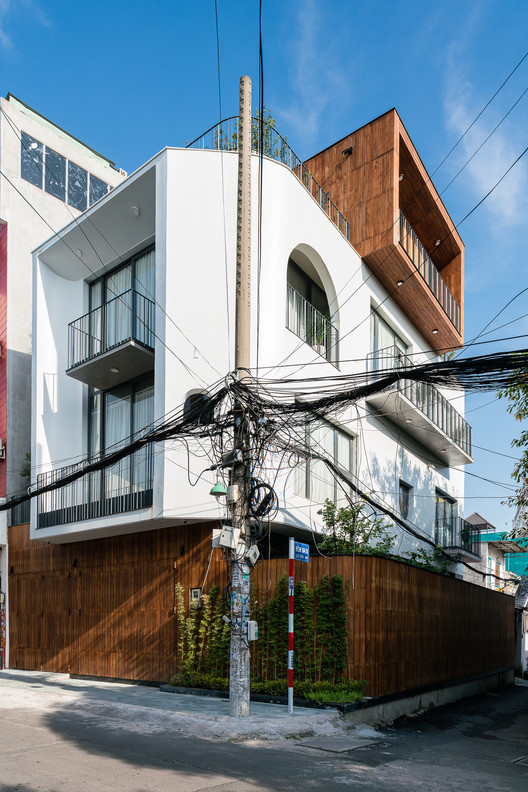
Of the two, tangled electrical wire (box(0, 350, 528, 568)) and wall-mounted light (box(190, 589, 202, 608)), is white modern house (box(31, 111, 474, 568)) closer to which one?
tangled electrical wire (box(0, 350, 528, 568))

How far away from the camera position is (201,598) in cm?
1457

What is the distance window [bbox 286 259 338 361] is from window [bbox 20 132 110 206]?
1094 centimetres

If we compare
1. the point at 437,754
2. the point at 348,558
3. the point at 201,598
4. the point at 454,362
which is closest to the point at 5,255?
the point at 201,598

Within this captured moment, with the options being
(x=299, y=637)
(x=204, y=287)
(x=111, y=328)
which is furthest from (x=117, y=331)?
(x=299, y=637)

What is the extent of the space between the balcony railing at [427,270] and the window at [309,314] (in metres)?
3.14

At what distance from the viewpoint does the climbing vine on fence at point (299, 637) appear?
12.4m

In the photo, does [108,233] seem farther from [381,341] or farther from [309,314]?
[381,341]

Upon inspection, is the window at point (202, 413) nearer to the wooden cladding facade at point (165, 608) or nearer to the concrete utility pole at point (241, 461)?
the concrete utility pole at point (241, 461)

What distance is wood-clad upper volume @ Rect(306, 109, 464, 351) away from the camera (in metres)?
19.5

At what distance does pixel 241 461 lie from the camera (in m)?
11.2

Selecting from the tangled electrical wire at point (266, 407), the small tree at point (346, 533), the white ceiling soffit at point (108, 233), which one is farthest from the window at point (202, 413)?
the white ceiling soffit at point (108, 233)

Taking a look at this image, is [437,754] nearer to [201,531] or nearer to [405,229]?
[201,531]

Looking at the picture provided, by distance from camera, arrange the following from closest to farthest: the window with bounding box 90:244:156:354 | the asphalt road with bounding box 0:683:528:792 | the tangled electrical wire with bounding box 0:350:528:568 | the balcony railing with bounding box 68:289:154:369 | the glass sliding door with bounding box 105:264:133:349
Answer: the asphalt road with bounding box 0:683:528:792, the tangled electrical wire with bounding box 0:350:528:568, the balcony railing with bounding box 68:289:154:369, the window with bounding box 90:244:156:354, the glass sliding door with bounding box 105:264:133:349

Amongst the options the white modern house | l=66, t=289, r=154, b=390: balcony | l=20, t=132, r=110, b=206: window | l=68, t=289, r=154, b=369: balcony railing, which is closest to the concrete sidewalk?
the white modern house
